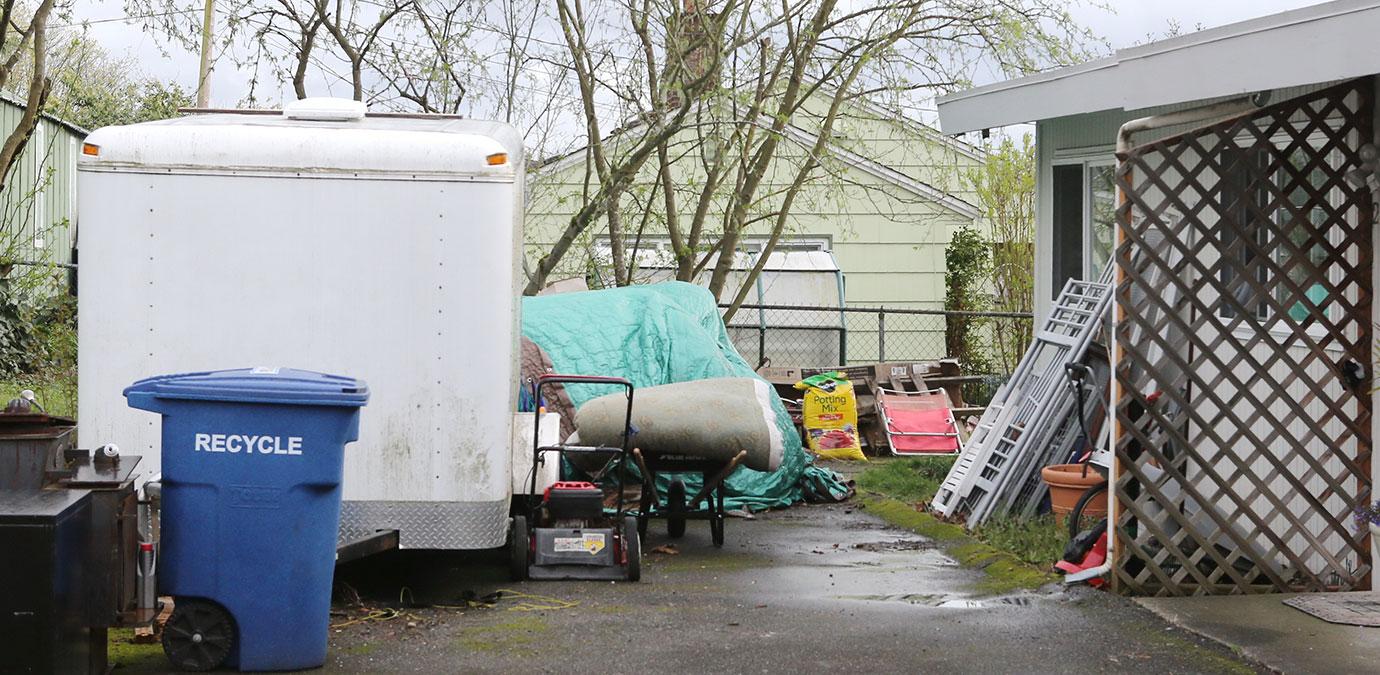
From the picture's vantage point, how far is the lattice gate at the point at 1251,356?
7.12 meters

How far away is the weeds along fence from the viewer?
1697 cm

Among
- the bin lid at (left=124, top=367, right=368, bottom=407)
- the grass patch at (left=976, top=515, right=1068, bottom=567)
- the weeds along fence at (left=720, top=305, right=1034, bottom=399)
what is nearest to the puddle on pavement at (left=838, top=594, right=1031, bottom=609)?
the grass patch at (left=976, top=515, right=1068, bottom=567)

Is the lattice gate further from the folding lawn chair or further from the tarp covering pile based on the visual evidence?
the folding lawn chair

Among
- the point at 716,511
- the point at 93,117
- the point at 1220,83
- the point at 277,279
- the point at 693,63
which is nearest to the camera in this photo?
the point at 277,279

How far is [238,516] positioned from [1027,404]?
6.16 metres

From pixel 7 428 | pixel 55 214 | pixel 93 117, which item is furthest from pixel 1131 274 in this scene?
pixel 93 117

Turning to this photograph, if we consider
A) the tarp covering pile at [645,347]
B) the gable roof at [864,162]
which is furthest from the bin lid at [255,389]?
the gable roof at [864,162]

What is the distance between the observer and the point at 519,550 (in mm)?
7676

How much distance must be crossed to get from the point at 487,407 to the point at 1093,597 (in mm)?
3137

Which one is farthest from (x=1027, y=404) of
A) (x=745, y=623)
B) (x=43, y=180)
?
(x=43, y=180)

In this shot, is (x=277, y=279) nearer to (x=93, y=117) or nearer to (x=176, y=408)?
(x=176, y=408)

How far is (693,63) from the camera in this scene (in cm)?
1328

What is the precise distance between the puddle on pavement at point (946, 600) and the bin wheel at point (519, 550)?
1.66m

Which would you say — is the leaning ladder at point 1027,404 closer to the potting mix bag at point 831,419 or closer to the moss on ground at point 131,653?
the potting mix bag at point 831,419
